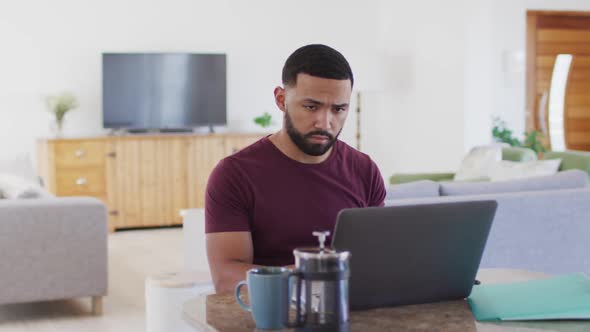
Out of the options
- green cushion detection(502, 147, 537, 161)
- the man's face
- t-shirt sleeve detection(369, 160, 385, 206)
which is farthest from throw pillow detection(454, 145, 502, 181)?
the man's face

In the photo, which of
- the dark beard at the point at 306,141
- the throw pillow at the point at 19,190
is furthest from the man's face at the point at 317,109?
the throw pillow at the point at 19,190

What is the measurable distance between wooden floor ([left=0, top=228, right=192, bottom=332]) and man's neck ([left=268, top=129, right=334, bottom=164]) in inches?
99.4

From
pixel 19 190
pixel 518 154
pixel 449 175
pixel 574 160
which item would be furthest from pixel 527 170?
pixel 19 190

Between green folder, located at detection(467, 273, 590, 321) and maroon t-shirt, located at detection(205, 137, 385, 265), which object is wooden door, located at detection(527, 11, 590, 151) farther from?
green folder, located at detection(467, 273, 590, 321)

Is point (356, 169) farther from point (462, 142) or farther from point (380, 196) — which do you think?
point (462, 142)

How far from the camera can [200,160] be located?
8.27 meters

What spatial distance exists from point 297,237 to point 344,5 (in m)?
7.24

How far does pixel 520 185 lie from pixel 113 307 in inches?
91.2

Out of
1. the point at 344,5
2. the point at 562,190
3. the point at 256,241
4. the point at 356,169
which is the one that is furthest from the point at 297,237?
the point at 344,5

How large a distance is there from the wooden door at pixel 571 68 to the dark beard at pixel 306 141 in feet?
23.9

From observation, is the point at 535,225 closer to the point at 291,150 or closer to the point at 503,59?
the point at 291,150

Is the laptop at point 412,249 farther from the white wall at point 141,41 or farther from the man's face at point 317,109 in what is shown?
the white wall at point 141,41

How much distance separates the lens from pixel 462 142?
7.80 m

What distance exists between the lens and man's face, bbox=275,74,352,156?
2.13 meters
